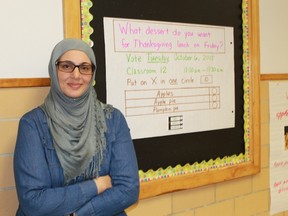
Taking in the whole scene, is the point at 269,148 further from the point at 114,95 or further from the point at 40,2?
the point at 40,2

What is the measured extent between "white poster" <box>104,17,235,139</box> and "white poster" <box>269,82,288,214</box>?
1.21ft

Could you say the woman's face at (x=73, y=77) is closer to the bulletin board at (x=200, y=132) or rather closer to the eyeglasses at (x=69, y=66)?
the eyeglasses at (x=69, y=66)

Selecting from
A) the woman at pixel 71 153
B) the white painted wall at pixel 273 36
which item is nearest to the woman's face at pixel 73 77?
the woman at pixel 71 153

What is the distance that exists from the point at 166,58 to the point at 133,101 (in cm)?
28

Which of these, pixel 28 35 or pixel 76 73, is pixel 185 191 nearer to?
pixel 76 73

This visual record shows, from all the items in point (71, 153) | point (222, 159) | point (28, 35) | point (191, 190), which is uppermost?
point (28, 35)

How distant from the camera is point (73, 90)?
134 centimetres

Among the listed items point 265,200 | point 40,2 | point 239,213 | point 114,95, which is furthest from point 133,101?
point 265,200

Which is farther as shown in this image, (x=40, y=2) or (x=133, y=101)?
(x=133, y=101)

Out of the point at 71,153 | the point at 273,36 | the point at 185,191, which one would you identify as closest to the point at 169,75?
the point at 185,191

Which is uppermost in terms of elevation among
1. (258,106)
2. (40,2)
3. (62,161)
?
(40,2)

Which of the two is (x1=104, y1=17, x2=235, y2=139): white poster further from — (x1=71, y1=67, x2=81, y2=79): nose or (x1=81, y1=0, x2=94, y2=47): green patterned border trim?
(x1=71, y1=67, x2=81, y2=79): nose

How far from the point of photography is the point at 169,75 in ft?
6.03

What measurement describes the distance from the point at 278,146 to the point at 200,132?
65 cm
